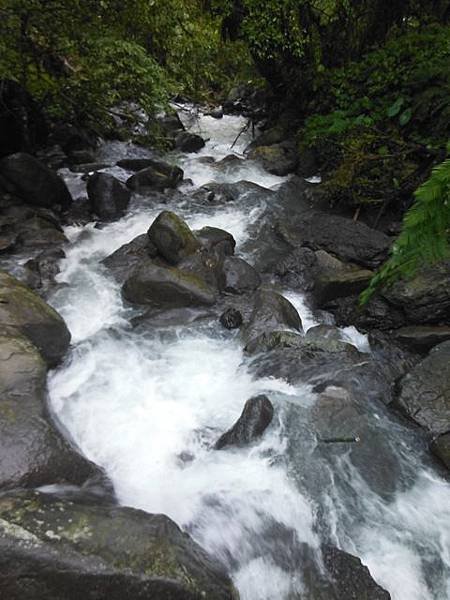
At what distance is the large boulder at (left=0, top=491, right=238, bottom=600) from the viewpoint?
2.17m

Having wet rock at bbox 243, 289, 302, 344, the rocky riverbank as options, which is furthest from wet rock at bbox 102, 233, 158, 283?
wet rock at bbox 243, 289, 302, 344

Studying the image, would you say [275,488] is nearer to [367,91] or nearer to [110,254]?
[110,254]

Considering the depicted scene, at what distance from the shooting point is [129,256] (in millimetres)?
6707

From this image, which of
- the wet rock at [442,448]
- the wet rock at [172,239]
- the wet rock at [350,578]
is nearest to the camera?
the wet rock at [350,578]

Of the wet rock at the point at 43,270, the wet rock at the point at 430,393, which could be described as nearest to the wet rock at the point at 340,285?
the wet rock at the point at 430,393

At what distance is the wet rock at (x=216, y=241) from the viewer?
673 centimetres

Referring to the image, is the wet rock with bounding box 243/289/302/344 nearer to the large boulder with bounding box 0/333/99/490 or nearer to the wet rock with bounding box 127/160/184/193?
the large boulder with bounding box 0/333/99/490

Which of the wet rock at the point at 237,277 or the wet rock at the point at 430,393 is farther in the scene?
the wet rock at the point at 237,277

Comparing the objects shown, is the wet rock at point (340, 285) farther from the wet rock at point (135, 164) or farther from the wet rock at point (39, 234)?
the wet rock at point (135, 164)

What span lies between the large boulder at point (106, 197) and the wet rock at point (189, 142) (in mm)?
3951

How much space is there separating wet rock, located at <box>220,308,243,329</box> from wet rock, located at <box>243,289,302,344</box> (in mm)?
146

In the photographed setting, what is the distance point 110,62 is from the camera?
18.4ft

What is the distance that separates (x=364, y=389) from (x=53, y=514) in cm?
336

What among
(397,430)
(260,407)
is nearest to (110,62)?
Result: (260,407)
